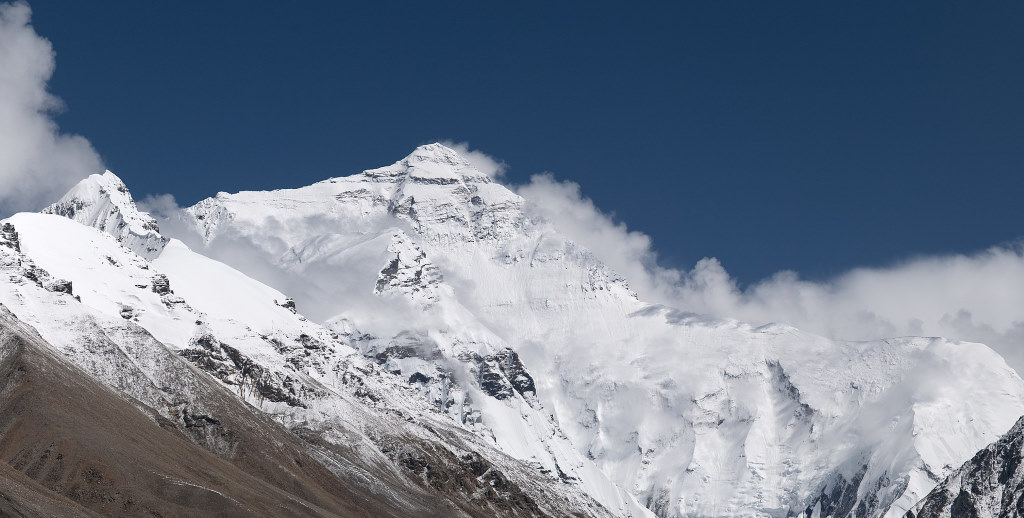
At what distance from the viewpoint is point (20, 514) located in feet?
648
